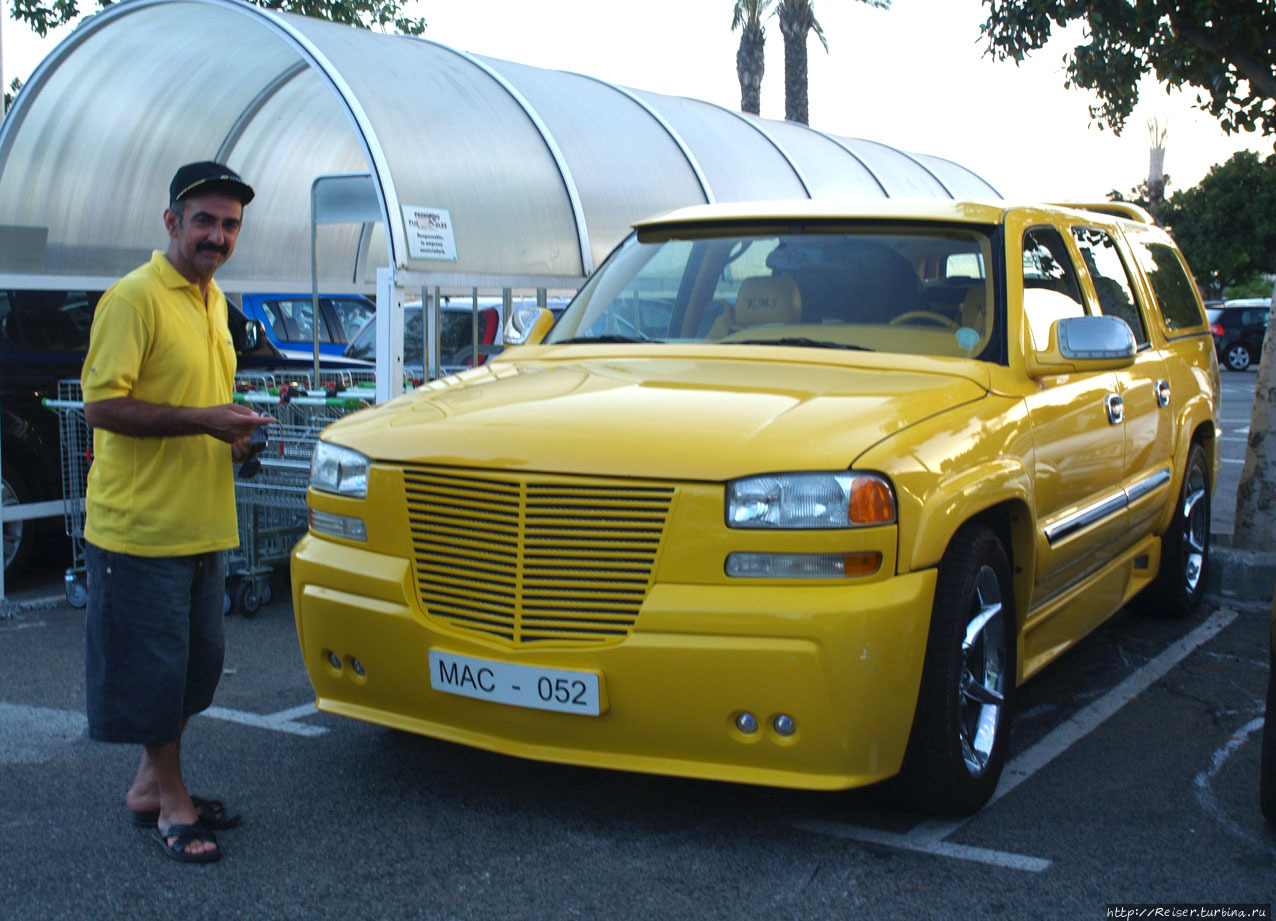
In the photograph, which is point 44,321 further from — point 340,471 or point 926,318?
point 926,318

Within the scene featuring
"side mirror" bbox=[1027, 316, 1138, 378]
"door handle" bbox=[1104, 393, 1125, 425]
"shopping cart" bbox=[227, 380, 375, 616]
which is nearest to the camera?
"side mirror" bbox=[1027, 316, 1138, 378]

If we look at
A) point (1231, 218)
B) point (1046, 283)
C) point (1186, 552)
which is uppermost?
point (1231, 218)

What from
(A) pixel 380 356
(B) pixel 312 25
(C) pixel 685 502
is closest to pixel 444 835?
(C) pixel 685 502

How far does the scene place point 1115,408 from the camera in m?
5.07

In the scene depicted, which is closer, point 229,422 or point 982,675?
point 229,422

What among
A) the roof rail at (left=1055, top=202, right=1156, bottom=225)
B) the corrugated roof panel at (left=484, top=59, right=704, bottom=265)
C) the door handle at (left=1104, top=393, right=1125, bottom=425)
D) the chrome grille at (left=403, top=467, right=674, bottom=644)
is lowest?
the chrome grille at (left=403, top=467, right=674, bottom=644)

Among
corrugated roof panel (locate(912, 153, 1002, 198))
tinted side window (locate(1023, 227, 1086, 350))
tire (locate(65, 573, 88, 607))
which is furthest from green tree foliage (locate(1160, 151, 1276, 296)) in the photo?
tire (locate(65, 573, 88, 607))

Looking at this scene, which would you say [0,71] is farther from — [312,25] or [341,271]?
[341,271]

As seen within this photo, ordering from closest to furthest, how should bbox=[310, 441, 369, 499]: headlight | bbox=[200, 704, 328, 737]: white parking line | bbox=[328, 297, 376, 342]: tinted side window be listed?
1. bbox=[310, 441, 369, 499]: headlight
2. bbox=[200, 704, 328, 737]: white parking line
3. bbox=[328, 297, 376, 342]: tinted side window

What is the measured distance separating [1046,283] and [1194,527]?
2.41 metres

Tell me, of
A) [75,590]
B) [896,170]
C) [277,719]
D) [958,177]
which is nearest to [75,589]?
[75,590]

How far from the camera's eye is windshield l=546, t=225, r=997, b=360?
14.9 feet

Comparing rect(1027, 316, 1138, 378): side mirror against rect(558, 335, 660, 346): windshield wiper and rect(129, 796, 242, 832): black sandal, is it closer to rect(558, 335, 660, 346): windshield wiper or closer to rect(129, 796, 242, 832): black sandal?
rect(558, 335, 660, 346): windshield wiper

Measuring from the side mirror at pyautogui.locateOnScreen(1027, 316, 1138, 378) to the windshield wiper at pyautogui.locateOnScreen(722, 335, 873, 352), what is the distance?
59 cm
